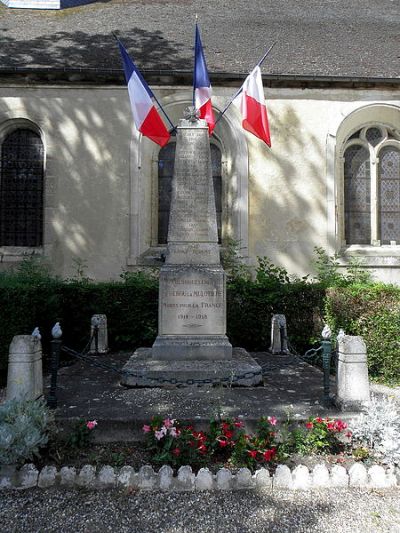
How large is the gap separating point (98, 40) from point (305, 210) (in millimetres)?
6843

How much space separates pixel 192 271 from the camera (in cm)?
557

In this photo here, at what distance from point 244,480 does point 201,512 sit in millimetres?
437

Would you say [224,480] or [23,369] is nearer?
[224,480]

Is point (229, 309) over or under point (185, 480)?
over

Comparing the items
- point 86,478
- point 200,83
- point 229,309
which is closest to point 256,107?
point 200,83

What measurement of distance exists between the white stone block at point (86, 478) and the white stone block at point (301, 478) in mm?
1515

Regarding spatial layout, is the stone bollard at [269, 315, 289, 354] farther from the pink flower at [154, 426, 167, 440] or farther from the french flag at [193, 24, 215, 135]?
the pink flower at [154, 426, 167, 440]

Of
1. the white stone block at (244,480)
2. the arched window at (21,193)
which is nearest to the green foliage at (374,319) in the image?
the white stone block at (244,480)

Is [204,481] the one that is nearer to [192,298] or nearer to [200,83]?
[192,298]

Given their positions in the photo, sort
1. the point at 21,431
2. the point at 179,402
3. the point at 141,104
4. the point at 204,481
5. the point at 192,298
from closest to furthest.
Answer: the point at 204,481
the point at 21,431
the point at 179,402
the point at 192,298
the point at 141,104

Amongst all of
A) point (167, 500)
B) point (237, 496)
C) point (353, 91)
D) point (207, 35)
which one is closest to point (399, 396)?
point (237, 496)

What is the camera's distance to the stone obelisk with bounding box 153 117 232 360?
5509 millimetres

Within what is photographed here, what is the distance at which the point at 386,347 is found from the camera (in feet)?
21.7

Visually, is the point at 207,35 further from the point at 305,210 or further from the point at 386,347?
the point at 386,347
